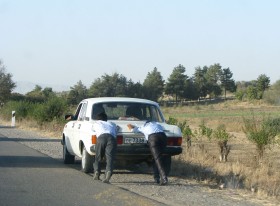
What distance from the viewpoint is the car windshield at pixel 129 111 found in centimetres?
1460

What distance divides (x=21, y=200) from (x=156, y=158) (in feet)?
11.1

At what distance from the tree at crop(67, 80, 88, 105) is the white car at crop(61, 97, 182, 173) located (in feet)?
122

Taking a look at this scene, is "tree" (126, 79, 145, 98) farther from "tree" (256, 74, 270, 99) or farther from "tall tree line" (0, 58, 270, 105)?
"tree" (256, 74, 270, 99)

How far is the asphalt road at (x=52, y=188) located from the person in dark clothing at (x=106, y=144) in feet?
1.21

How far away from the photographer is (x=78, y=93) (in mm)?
59281

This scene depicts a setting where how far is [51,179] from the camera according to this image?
13195mm

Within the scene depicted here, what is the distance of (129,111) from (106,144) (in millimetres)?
2230

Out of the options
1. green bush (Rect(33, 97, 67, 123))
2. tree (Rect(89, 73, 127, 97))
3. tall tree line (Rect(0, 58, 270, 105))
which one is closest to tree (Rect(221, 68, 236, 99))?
tall tree line (Rect(0, 58, 270, 105))

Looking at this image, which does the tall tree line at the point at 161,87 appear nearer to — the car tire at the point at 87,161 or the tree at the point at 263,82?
the tree at the point at 263,82

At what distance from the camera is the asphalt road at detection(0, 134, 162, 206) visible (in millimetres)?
10312

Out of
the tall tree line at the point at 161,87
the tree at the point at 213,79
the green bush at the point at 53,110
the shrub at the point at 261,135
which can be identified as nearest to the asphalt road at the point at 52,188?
the shrub at the point at 261,135

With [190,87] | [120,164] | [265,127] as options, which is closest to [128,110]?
[120,164]

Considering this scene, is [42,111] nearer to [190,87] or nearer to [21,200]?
[21,200]

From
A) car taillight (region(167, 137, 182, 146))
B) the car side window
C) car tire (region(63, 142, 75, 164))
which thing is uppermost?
the car side window
